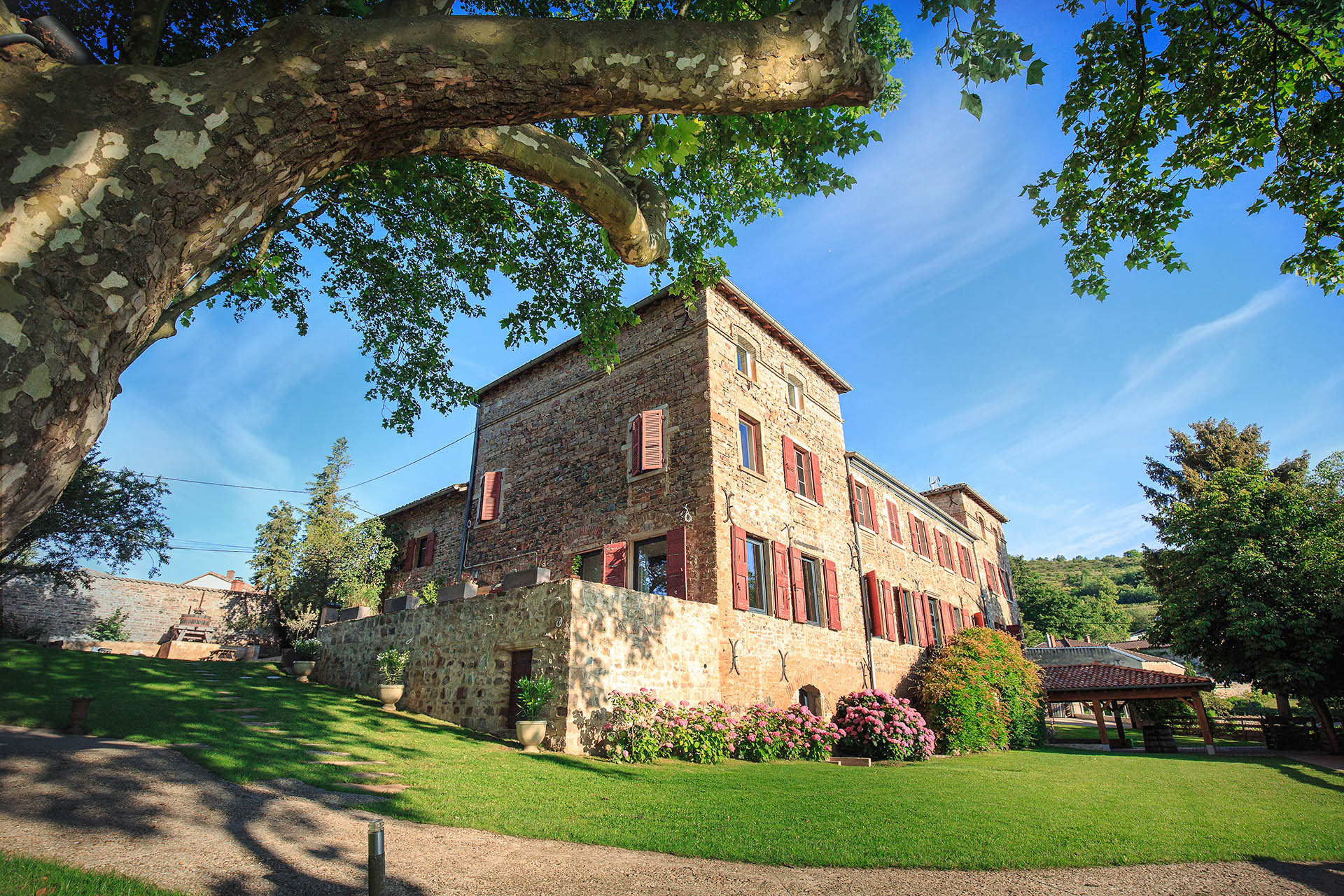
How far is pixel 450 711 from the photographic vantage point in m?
9.84

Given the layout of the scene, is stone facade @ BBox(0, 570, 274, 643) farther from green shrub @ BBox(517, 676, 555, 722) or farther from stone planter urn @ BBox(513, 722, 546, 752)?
stone planter urn @ BBox(513, 722, 546, 752)

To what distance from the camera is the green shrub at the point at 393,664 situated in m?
10.4

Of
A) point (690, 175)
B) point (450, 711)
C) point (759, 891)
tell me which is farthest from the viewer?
point (450, 711)

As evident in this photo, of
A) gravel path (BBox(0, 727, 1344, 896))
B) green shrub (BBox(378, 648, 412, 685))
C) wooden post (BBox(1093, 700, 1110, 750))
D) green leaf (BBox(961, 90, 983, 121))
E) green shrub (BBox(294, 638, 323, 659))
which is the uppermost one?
green leaf (BBox(961, 90, 983, 121))

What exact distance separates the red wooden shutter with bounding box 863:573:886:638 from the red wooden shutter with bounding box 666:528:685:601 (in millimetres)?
6099

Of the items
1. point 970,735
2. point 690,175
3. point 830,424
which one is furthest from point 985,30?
point 970,735

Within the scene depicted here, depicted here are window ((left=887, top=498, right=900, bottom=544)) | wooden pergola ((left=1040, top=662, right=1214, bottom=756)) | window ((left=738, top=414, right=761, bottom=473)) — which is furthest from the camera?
window ((left=887, top=498, right=900, bottom=544))

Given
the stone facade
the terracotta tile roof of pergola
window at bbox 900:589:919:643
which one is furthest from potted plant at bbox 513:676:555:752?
the terracotta tile roof of pergola

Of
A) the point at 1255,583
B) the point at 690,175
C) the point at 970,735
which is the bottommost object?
the point at 970,735

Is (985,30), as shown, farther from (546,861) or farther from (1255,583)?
(1255,583)

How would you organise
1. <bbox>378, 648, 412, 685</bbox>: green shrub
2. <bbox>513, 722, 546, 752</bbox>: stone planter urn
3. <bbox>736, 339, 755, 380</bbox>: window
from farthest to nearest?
<bbox>736, 339, 755, 380</bbox>: window → <bbox>378, 648, 412, 685</bbox>: green shrub → <bbox>513, 722, 546, 752</bbox>: stone planter urn

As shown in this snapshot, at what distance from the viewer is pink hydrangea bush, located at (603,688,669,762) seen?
8.28 metres

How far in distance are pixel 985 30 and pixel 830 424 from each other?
12.7 metres

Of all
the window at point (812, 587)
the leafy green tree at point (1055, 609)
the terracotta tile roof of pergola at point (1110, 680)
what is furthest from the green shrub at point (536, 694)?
the leafy green tree at point (1055, 609)
